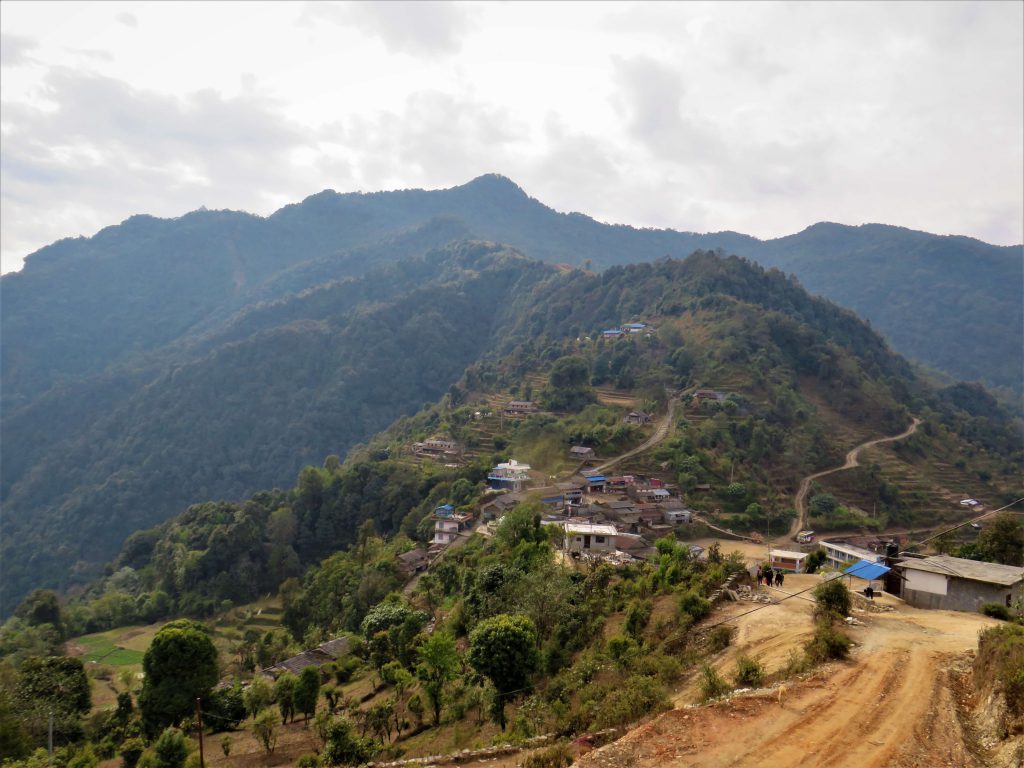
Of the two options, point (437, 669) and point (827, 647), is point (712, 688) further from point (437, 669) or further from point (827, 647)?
point (437, 669)

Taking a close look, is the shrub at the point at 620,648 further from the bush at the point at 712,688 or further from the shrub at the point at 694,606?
the bush at the point at 712,688

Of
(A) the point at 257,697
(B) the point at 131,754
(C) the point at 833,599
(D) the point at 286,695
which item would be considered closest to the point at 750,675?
(C) the point at 833,599

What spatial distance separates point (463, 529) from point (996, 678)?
3383 centimetres

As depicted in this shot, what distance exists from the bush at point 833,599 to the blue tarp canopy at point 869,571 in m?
4.59

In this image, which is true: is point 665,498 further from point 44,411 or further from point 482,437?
point 44,411

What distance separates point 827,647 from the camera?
12.8 meters

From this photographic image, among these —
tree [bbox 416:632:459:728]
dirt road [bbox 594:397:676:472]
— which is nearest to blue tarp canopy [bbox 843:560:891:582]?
tree [bbox 416:632:459:728]

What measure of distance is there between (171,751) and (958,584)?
23475mm

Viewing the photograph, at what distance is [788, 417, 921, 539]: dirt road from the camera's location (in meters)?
47.2

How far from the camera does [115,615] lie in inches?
1859

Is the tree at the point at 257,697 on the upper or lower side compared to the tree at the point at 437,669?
lower

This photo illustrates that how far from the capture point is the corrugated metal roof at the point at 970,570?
60.7ft

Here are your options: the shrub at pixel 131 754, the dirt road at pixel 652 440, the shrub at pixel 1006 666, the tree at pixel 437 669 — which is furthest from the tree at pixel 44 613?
the shrub at pixel 1006 666

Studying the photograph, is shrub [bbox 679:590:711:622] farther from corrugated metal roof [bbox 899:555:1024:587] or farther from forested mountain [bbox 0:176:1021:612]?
forested mountain [bbox 0:176:1021:612]
